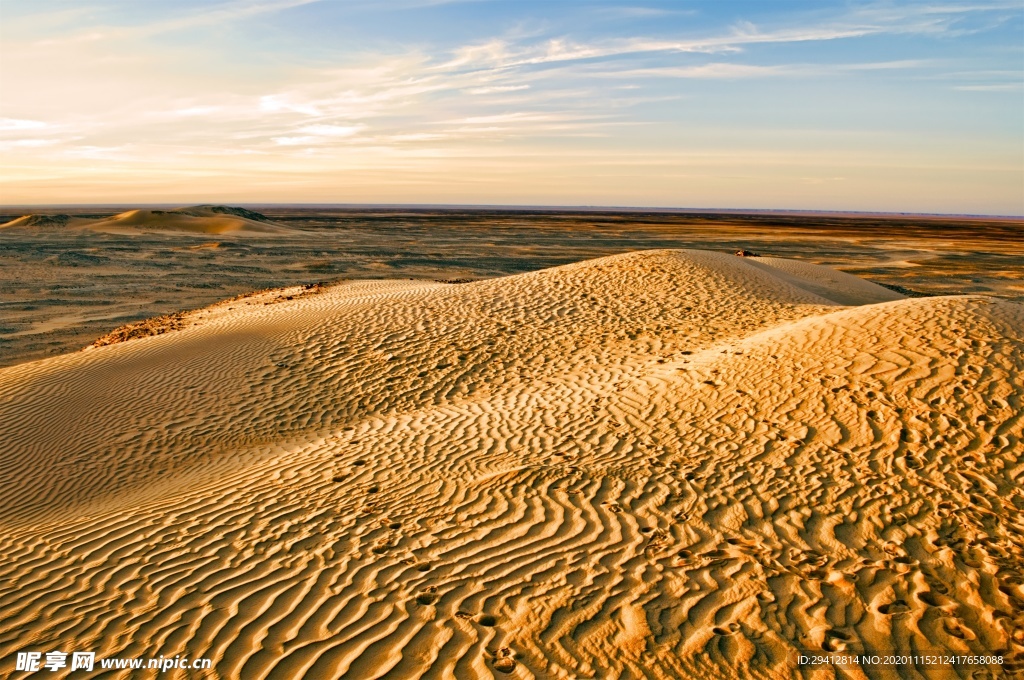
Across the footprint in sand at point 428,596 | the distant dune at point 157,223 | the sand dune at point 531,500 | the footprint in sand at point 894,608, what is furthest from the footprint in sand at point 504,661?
the distant dune at point 157,223

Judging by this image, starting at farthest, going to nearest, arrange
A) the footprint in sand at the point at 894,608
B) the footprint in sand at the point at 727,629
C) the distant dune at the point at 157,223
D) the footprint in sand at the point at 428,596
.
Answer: the distant dune at the point at 157,223, the footprint in sand at the point at 428,596, the footprint in sand at the point at 894,608, the footprint in sand at the point at 727,629

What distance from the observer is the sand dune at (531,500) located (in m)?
4.23

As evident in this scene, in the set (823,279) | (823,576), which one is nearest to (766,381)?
(823,576)

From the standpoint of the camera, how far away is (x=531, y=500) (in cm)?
606

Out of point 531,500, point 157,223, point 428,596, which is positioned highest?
point 157,223

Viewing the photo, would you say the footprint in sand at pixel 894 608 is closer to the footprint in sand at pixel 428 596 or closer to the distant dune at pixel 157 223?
the footprint in sand at pixel 428 596

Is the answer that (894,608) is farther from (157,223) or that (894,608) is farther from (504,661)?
(157,223)

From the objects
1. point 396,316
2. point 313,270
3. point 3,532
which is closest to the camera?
point 3,532

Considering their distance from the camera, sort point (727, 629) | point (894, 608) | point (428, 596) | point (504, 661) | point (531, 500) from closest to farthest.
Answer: point (504, 661) → point (727, 629) → point (894, 608) → point (428, 596) → point (531, 500)

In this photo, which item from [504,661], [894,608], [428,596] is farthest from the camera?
[428,596]

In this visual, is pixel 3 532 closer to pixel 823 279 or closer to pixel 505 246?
pixel 823 279

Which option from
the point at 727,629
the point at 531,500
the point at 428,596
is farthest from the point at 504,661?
the point at 531,500

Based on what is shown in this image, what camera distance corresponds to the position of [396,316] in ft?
44.1

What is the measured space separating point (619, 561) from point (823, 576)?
1393mm
